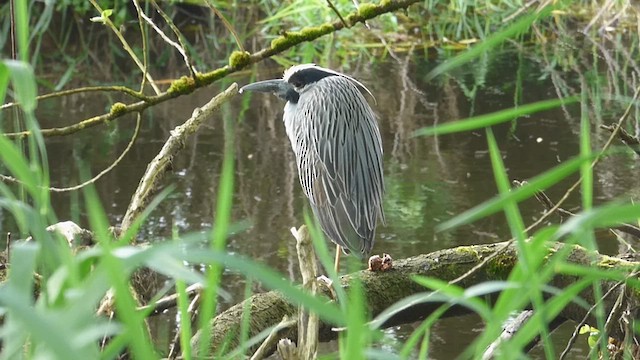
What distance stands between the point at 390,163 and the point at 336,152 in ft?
6.22

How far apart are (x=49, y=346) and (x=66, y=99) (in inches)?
286

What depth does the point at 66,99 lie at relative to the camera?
27.3ft

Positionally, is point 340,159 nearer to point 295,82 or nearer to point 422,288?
point 295,82

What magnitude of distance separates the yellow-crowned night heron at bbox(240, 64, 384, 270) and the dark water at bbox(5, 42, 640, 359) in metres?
0.46

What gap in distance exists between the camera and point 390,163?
6.45 m

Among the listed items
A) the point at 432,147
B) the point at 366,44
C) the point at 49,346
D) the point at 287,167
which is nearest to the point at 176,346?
the point at 49,346

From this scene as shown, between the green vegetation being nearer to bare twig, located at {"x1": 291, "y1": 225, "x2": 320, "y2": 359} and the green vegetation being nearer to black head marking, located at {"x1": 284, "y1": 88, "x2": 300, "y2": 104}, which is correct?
bare twig, located at {"x1": 291, "y1": 225, "x2": 320, "y2": 359}

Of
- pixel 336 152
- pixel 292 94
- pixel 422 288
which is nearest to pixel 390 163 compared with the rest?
pixel 292 94

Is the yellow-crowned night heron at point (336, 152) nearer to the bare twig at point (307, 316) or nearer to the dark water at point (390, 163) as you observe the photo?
the dark water at point (390, 163)

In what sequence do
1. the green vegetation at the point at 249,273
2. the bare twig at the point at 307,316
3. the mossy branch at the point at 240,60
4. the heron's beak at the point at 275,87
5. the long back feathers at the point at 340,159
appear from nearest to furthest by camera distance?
the green vegetation at the point at 249,273, the bare twig at the point at 307,316, the mossy branch at the point at 240,60, the long back feathers at the point at 340,159, the heron's beak at the point at 275,87

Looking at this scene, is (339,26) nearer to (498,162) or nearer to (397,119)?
(498,162)

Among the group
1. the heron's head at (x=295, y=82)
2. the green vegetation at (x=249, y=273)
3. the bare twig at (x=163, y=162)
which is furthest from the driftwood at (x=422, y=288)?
the heron's head at (x=295, y=82)

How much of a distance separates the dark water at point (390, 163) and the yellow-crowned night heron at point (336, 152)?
1.49ft

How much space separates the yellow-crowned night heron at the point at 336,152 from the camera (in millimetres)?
4270
